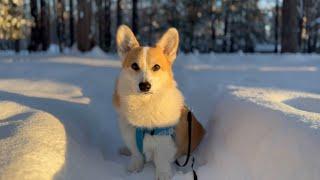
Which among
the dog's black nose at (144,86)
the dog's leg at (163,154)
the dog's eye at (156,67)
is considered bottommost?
the dog's leg at (163,154)

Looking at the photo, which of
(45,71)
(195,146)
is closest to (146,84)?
(195,146)

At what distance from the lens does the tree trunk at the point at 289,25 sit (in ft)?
52.0

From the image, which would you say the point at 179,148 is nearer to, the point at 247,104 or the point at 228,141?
the point at 228,141

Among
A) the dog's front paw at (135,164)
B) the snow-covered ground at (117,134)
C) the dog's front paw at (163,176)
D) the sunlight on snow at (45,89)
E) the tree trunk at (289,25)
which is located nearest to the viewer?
the snow-covered ground at (117,134)

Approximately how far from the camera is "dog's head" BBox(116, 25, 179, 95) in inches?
160

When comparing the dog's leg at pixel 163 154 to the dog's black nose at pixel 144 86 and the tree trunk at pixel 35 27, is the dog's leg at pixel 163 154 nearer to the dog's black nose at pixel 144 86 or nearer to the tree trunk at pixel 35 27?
the dog's black nose at pixel 144 86

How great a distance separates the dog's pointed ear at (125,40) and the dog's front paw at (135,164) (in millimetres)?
966

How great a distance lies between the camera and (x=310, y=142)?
314 centimetres

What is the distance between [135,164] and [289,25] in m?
12.9

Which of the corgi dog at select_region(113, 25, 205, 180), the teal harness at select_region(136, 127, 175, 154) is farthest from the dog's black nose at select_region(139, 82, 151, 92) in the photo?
the teal harness at select_region(136, 127, 175, 154)

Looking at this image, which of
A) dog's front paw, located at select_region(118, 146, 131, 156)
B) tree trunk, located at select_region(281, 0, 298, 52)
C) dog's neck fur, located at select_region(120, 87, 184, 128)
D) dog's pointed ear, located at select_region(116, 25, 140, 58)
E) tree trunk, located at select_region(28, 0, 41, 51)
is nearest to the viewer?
dog's neck fur, located at select_region(120, 87, 184, 128)

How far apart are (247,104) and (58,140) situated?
5.99ft

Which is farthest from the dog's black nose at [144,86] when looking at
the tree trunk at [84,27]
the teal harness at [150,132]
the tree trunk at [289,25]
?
the tree trunk at [84,27]

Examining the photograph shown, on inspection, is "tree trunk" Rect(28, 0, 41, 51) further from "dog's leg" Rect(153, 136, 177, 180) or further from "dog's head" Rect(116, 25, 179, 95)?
"dog's leg" Rect(153, 136, 177, 180)
